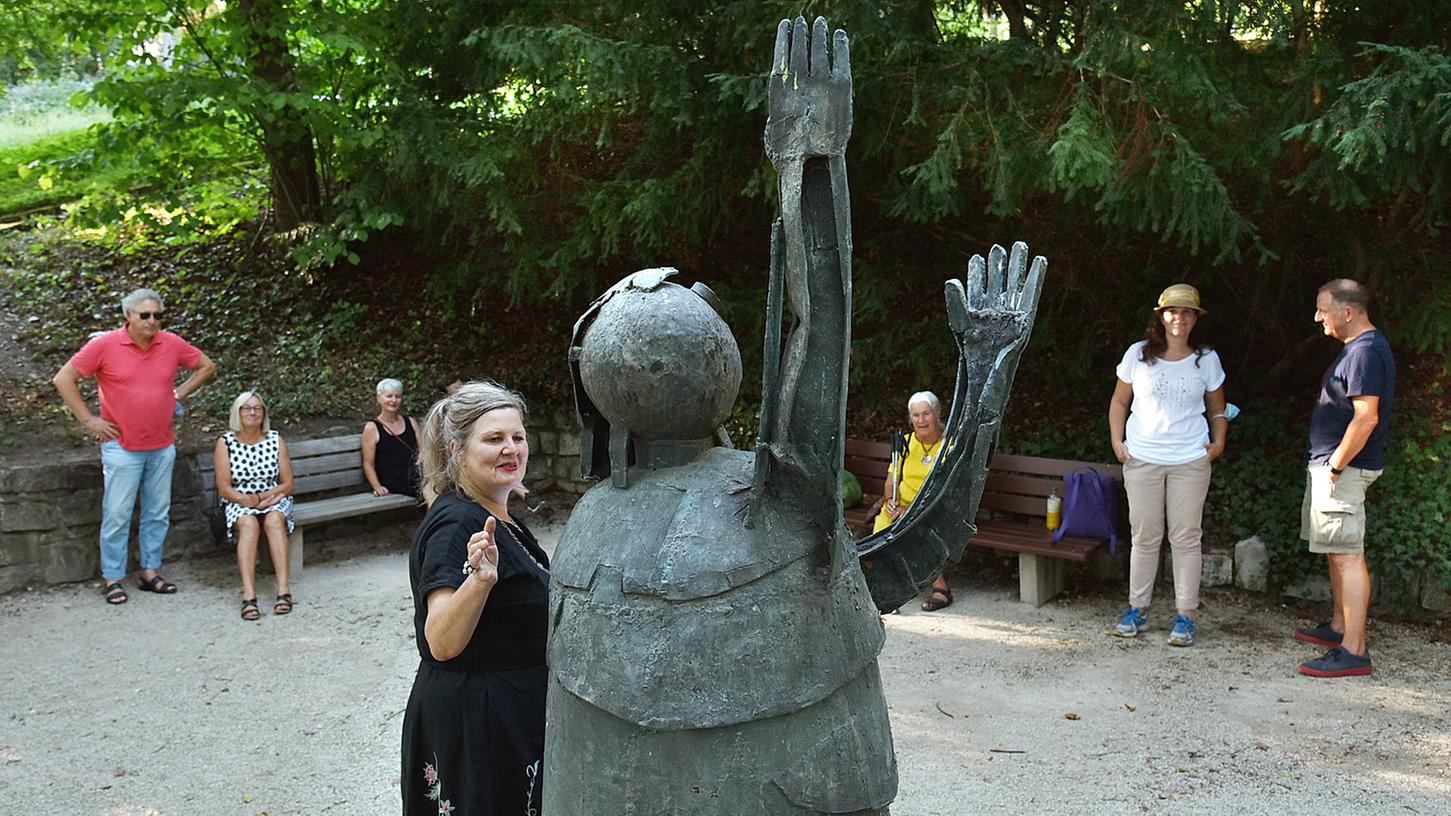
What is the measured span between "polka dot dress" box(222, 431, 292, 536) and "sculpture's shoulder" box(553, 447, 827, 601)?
20.5ft

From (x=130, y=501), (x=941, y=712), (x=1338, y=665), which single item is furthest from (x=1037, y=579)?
(x=130, y=501)

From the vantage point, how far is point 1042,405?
8.82 m

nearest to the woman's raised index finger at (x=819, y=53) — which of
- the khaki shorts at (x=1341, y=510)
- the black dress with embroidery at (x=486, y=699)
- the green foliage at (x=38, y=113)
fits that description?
the black dress with embroidery at (x=486, y=699)

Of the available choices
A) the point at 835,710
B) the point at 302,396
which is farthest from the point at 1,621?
the point at 835,710

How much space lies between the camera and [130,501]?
306 inches

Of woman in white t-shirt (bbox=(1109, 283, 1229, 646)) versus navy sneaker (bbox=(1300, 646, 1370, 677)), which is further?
woman in white t-shirt (bbox=(1109, 283, 1229, 646))

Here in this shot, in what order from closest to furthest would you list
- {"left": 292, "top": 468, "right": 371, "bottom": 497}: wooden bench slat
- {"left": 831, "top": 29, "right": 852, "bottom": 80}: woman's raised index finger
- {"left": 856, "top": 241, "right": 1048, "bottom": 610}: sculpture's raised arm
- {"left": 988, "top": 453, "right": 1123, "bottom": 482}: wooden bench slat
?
{"left": 831, "top": 29, "right": 852, "bottom": 80}: woman's raised index finger
{"left": 856, "top": 241, "right": 1048, "bottom": 610}: sculpture's raised arm
{"left": 988, "top": 453, "right": 1123, "bottom": 482}: wooden bench slat
{"left": 292, "top": 468, "right": 371, "bottom": 497}: wooden bench slat

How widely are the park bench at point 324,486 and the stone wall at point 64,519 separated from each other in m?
0.17

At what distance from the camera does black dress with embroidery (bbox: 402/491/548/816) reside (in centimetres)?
289

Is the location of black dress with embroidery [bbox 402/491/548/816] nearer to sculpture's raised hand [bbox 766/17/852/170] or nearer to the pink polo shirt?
sculpture's raised hand [bbox 766/17/852/170]

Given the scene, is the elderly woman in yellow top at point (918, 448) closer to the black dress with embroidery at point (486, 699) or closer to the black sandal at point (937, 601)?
the black sandal at point (937, 601)

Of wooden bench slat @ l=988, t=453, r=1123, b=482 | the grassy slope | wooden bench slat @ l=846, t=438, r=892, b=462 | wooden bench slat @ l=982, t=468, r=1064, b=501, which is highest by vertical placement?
the grassy slope

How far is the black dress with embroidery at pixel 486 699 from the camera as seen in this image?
2887 mm

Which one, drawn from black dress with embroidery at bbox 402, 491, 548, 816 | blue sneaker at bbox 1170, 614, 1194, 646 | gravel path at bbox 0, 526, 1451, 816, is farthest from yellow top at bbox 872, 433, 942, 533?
black dress with embroidery at bbox 402, 491, 548, 816
